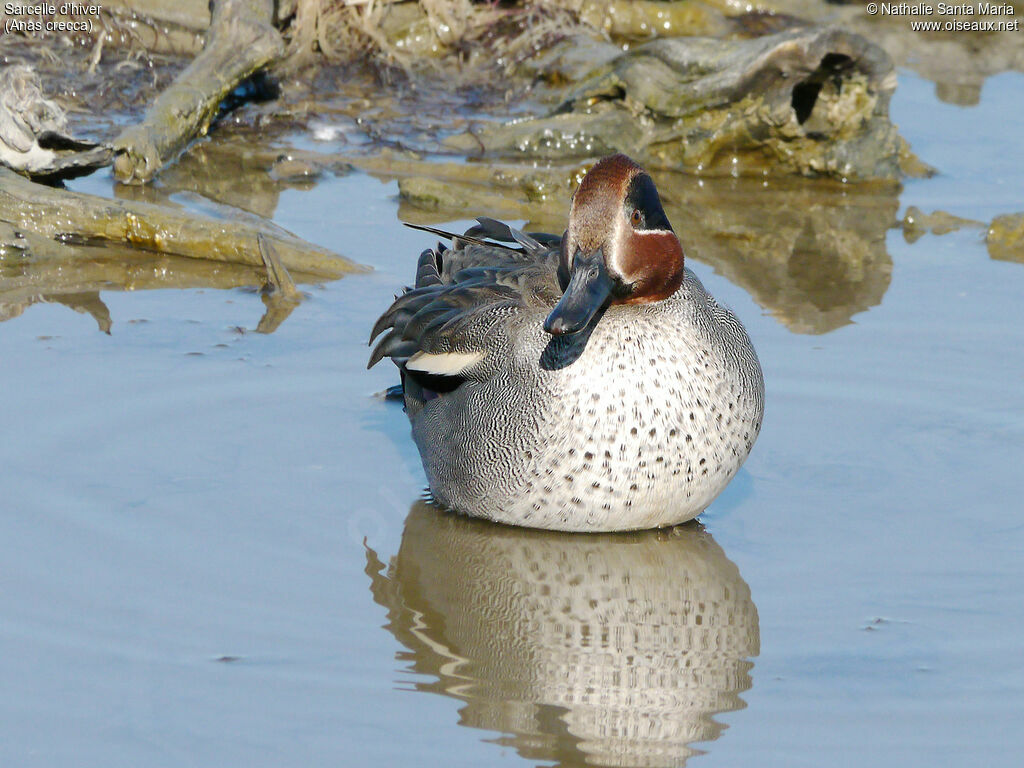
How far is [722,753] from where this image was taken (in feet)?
9.64

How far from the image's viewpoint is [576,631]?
3.50 meters

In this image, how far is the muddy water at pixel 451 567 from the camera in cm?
300

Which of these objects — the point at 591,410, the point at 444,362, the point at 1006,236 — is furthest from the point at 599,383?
the point at 1006,236

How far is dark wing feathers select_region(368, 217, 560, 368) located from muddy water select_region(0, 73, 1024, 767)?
47 centimetres

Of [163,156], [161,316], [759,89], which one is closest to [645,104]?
[759,89]

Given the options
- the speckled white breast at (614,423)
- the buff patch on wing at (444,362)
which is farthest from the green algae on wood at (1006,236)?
the buff patch on wing at (444,362)

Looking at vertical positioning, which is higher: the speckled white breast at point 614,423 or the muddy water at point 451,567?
the speckled white breast at point 614,423

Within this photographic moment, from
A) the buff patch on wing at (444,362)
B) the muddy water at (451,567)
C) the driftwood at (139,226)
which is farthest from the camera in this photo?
the driftwood at (139,226)

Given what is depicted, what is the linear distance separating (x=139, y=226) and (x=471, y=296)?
2488mm

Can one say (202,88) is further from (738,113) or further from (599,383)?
(599,383)

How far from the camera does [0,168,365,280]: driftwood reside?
6.05m

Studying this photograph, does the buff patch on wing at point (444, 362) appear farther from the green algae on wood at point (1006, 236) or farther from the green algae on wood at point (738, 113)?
the green algae on wood at point (738, 113)

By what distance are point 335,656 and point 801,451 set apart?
1.84 meters

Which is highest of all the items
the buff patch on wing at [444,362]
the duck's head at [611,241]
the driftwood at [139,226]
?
the duck's head at [611,241]
